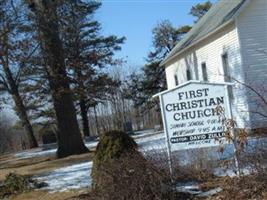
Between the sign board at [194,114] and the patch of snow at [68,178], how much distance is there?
2.71 m

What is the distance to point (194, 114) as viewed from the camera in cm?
1051

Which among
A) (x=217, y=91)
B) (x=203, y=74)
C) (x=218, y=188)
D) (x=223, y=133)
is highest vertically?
(x=203, y=74)

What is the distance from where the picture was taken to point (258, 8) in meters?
22.0

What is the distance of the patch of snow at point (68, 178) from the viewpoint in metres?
13.0

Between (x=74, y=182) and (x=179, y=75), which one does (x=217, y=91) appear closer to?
(x=74, y=182)

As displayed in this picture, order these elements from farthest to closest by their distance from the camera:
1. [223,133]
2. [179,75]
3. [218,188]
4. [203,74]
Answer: [179,75], [203,74], [223,133], [218,188]

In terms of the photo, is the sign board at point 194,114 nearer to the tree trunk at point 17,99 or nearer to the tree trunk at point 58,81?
the tree trunk at point 17,99

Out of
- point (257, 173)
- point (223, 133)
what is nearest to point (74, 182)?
point (223, 133)

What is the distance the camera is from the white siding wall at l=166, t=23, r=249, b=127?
71.8 feet

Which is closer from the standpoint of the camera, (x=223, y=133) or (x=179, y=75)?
(x=223, y=133)

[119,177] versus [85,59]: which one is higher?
[85,59]

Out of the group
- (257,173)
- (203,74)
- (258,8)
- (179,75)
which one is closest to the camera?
(257,173)

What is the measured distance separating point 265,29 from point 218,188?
13680 millimetres

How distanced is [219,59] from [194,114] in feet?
47.8
